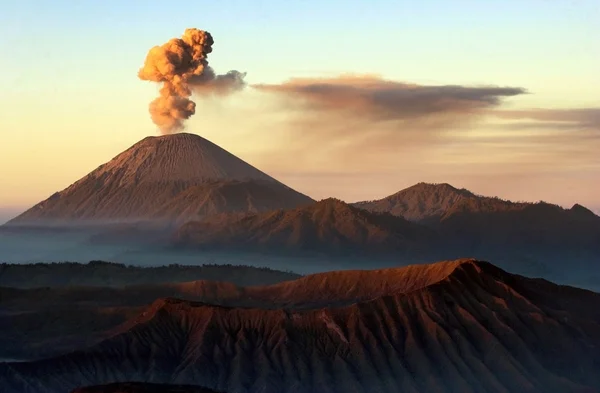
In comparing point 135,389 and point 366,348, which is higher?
point 135,389

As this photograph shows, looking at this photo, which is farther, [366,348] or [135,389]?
[366,348]

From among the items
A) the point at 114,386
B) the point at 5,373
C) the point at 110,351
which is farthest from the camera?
the point at 110,351

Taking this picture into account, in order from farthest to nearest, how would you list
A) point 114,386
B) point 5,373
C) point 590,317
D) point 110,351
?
point 590,317, point 110,351, point 5,373, point 114,386

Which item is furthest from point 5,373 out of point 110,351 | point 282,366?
point 282,366

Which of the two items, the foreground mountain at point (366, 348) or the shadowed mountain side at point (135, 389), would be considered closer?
the shadowed mountain side at point (135, 389)

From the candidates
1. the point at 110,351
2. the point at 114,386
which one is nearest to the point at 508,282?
the point at 110,351

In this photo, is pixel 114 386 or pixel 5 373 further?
pixel 5 373

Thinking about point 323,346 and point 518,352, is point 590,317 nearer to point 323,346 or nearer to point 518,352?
point 518,352

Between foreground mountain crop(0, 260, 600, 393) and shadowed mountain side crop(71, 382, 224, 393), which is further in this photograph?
foreground mountain crop(0, 260, 600, 393)
